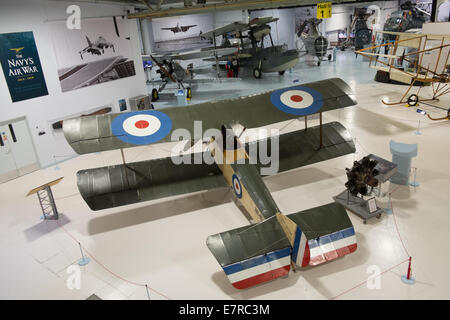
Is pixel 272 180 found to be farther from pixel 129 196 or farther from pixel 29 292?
pixel 29 292

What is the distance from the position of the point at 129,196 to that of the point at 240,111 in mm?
2931

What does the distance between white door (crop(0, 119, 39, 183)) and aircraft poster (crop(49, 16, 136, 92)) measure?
1818 mm

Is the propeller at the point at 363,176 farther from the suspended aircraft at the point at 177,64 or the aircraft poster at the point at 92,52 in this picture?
the suspended aircraft at the point at 177,64

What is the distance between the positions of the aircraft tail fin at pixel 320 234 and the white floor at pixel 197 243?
1.84ft

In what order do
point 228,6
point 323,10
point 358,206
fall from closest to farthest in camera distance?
point 358,206 < point 228,6 < point 323,10

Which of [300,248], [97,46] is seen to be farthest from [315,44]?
[300,248]

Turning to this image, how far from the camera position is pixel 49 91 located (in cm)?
1032

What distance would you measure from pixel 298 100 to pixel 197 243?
3.88 m

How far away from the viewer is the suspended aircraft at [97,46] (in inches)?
443

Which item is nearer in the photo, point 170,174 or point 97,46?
point 170,174

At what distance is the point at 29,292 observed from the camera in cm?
558

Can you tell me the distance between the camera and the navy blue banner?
9.18 m

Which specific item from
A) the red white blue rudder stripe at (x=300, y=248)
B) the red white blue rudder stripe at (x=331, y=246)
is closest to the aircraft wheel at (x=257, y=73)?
the red white blue rudder stripe at (x=331, y=246)

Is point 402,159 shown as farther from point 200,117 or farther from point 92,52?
point 92,52
